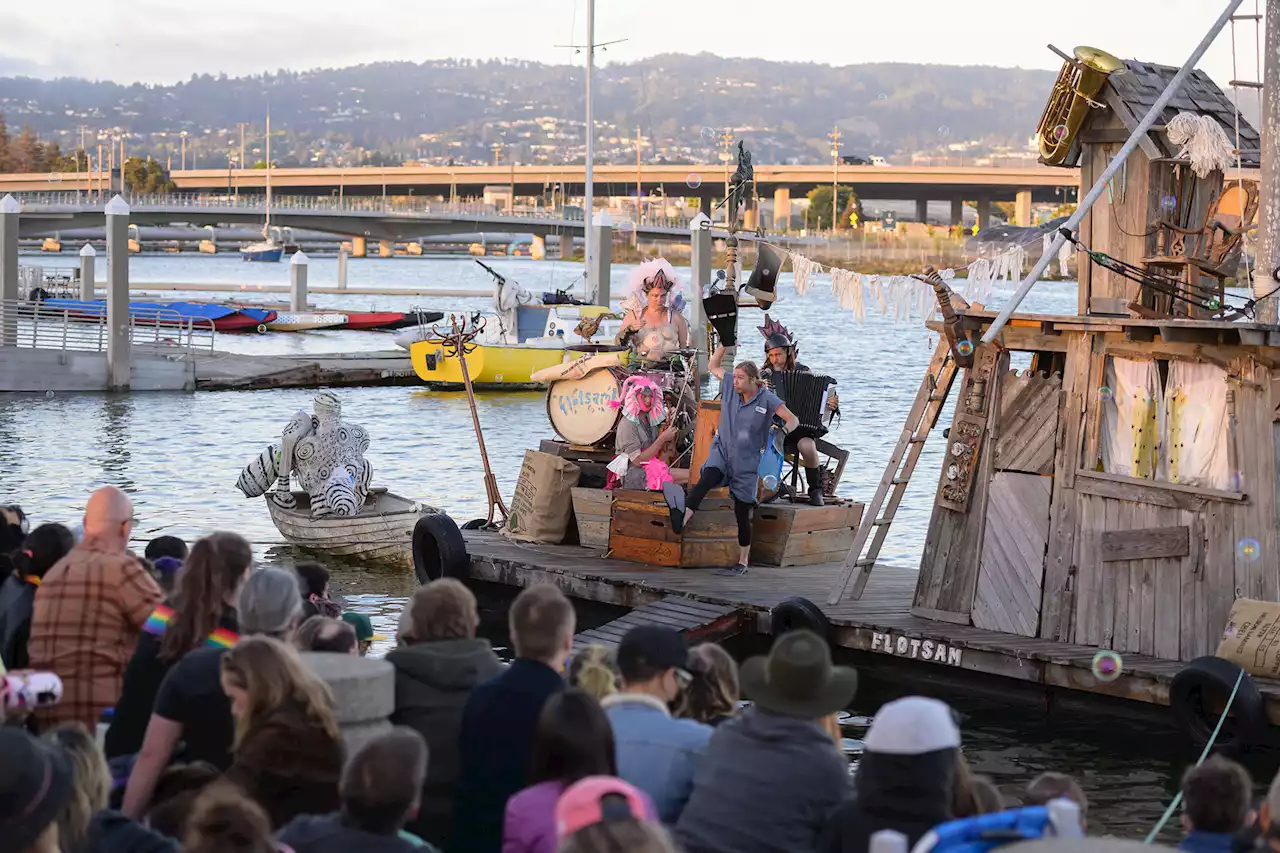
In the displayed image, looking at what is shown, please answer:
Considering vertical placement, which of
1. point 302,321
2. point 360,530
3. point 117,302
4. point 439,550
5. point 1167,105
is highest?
point 1167,105

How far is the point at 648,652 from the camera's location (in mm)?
6227

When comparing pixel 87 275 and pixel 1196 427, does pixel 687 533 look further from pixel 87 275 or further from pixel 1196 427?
pixel 87 275

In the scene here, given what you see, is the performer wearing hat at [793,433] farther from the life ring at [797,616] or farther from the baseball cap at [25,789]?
the baseball cap at [25,789]

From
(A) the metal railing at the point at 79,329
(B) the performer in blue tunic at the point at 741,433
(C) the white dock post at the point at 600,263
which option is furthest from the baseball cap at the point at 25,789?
(C) the white dock post at the point at 600,263

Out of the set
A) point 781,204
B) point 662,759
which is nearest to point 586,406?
point 662,759

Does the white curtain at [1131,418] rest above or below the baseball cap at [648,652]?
above

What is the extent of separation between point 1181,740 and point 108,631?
23.7 ft

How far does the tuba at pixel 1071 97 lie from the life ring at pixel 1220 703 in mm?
4006

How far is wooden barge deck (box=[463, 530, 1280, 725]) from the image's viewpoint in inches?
446

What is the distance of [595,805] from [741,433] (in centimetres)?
918

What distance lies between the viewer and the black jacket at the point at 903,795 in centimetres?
521

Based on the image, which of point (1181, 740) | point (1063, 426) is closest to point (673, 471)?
point (1063, 426)

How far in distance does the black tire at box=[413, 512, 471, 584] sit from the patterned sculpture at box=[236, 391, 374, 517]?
2394mm

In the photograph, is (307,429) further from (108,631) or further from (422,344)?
(422,344)
